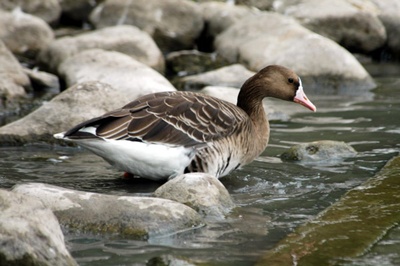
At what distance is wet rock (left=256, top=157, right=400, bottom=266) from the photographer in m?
6.13

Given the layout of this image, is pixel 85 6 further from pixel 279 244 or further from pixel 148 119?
pixel 279 244

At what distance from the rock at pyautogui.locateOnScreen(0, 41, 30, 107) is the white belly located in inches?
197

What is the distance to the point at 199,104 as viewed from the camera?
8.41 m

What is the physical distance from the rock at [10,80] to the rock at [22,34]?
2.13 meters

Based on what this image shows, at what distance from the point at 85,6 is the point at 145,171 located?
35.9 feet

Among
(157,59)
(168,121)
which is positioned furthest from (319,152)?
(157,59)

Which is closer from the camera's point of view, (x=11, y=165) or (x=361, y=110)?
(x=11, y=165)

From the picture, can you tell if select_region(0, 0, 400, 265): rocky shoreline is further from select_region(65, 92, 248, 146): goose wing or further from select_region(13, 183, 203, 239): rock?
select_region(65, 92, 248, 146): goose wing

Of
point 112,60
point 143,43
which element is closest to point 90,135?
point 112,60

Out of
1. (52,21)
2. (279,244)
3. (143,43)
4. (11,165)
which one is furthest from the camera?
(52,21)

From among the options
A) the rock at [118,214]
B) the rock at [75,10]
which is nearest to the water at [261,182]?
the rock at [118,214]

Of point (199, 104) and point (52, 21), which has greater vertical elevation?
point (199, 104)

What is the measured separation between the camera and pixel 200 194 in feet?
23.8

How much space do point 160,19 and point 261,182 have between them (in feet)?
29.9
